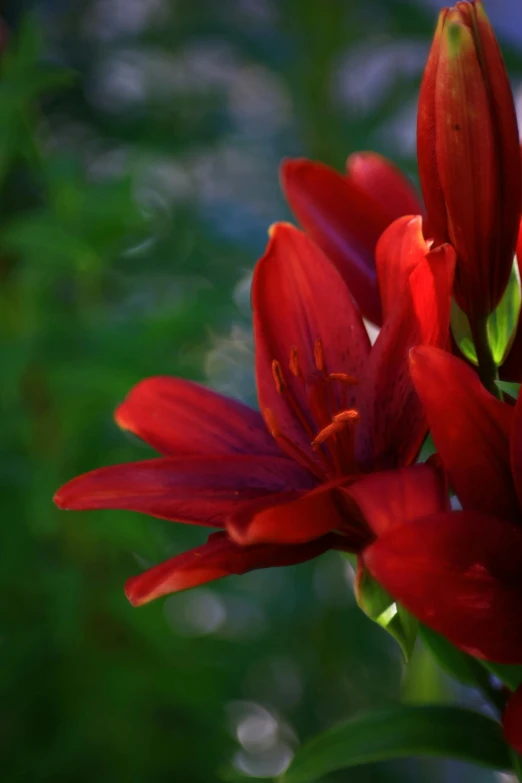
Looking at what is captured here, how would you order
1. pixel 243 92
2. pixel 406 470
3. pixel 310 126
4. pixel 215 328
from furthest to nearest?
pixel 243 92, pixel 310 126, pixel 215 328, pixel 406 470

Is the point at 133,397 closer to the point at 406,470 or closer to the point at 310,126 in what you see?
the point at 406,470

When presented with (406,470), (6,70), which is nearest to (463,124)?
(406,470)

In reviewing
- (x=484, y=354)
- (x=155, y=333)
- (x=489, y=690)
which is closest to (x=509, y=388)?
(x=484, y=354)

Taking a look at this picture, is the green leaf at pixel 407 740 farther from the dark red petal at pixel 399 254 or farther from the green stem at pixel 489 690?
the dark red petal at pixel 399 254

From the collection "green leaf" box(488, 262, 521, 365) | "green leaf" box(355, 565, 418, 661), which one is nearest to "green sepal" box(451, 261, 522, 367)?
"green leaf" box(488, 262, 521, 365)

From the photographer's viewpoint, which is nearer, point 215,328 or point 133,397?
point 133,397

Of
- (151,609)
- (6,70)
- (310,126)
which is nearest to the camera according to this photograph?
(6,70)

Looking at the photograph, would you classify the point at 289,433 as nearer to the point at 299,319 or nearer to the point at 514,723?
the point at 299,319
